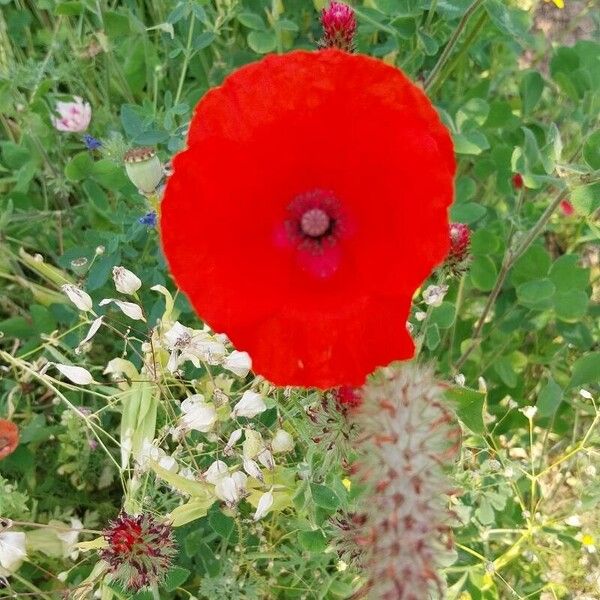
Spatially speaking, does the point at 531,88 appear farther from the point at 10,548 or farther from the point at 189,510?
the point at 10,548

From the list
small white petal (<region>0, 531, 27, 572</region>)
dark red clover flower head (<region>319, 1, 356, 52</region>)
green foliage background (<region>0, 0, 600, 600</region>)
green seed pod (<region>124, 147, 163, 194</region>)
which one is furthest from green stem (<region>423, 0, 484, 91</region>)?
small white petal (<region>0, 531, 27, 572</region>)

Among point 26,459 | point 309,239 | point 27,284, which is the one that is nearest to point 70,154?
point 27,284

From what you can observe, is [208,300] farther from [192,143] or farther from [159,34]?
[159,34]

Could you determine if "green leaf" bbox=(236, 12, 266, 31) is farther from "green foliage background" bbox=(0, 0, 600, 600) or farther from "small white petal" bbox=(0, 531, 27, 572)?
"small white petal" bbox=(0, 531, 27, 572)

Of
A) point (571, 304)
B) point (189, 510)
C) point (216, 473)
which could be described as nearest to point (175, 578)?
point (189, 510)

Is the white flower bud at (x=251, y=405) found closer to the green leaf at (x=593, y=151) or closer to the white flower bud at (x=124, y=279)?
the white flower bud at (x=124, y=279)

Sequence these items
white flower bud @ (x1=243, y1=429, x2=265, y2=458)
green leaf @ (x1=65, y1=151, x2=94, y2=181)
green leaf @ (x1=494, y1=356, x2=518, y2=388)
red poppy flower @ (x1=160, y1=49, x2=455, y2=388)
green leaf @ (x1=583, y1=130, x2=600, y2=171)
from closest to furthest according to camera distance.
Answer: red poppy flower @ (x1=160, y1=49, x2=455, y2=388), white flower bud @ (x1=243, y1=429, x2=265, y2=458), green leaf @ (x1=583, y1=130, x2=600, y2=171), green leaf @ (x1=65, y1=151, x2=94, y2=181), green leaf @ (x1=494, y1=356, x2=518, y2=388)
